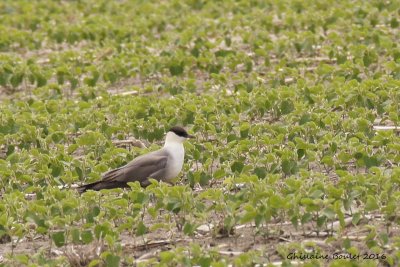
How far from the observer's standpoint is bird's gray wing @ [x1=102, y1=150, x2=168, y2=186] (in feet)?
34.1

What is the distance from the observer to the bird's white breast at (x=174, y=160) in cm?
1055

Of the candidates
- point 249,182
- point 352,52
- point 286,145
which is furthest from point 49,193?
point 352,52

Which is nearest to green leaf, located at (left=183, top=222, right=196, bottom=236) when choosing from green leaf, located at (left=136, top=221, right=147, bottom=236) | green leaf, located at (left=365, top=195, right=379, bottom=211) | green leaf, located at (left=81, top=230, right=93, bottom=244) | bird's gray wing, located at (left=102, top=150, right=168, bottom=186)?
green leaf, located at (left=136, top=221, right=147, bottom=236)

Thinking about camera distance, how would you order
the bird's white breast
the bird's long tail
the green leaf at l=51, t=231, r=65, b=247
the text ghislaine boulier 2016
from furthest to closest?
1. the bird's white breast
2. the bird's long tail
3. the green leaf at l=51, t=231, r=65, b=247
4. the text ghislaine boulier 2016

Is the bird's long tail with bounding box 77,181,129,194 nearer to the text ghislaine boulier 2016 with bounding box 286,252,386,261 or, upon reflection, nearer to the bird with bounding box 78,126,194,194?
the bird with bounding box 78,126,194,194

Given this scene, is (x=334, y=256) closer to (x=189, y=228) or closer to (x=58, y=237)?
(x=189, y=228)

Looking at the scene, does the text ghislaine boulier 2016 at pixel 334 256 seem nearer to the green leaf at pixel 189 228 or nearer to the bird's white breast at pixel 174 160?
the green leaf at pixel 189 228

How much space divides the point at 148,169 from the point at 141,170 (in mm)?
72

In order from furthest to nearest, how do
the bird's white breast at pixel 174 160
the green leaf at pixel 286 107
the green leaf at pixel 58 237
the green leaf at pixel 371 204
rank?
the green leaf at pixel 286 107
the bird's white breast at pixel 174 160
the green leaf at pixel 58 237
the green leaf at pixel 371 204

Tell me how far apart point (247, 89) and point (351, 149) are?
11.7 feet

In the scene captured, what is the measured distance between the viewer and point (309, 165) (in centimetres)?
1080

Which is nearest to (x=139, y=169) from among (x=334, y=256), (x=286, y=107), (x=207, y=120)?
(x=207, y=120)

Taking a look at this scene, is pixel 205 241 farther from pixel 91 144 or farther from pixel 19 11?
pixel 19 11

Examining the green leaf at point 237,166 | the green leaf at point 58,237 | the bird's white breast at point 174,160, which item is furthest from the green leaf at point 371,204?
the bird's white breast at point 174,160
